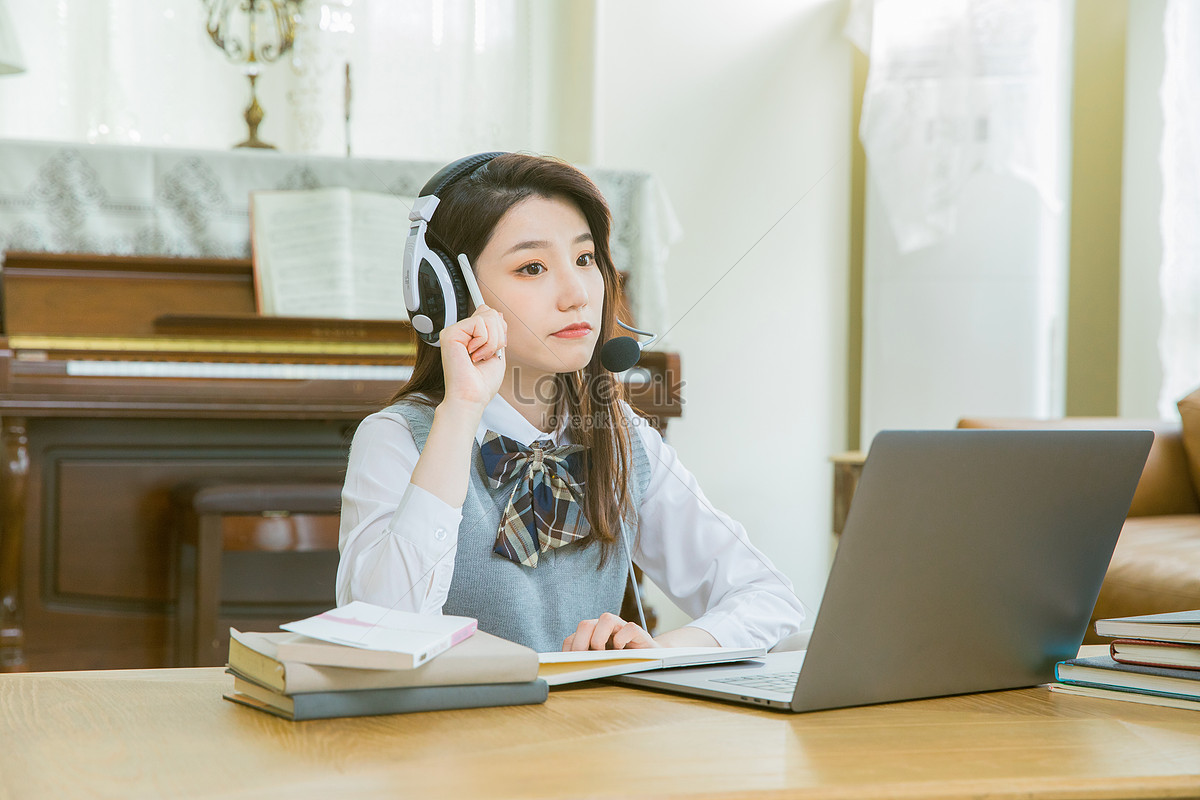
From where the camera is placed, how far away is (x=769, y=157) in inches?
142

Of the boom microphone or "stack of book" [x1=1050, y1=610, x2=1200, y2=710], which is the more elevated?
the boom microphone

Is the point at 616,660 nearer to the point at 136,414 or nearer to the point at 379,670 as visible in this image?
the point at 379,670

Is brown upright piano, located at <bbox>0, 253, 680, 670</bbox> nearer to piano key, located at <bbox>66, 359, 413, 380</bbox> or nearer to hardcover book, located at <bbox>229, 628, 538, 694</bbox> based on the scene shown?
piano key, located at <bbox>66, 359, 413, 380</bbox>

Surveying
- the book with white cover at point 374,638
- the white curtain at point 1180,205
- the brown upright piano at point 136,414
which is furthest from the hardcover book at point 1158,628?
the white curtain at point 1180,205

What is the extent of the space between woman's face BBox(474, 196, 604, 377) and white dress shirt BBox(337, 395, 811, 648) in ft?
0.37

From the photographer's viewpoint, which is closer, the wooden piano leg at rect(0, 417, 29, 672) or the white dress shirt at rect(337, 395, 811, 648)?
the white dress shirt at rect(337, 395, 811, 648)

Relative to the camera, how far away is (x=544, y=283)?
1.19 meters

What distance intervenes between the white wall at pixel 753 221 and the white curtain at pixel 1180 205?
1039mm

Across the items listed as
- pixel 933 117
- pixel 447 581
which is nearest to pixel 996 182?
pixel 933 117

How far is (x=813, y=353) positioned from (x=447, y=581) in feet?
8.83

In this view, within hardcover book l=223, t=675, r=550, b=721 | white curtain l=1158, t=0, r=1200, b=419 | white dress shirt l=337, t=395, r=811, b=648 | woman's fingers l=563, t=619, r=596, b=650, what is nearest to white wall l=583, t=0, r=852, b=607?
white curtain l=1158, t=0, r=1200, b=419

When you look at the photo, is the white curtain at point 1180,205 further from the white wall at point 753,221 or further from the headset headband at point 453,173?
the headset headband at point 453,173

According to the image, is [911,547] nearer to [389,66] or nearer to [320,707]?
[320,707]

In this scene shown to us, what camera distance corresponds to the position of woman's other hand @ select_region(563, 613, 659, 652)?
95 cm
